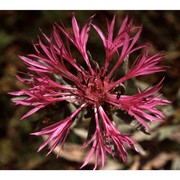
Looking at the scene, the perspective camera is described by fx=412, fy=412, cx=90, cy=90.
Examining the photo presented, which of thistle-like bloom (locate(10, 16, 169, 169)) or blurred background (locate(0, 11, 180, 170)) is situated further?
blurred background (locate(0, 11, 180, 170))

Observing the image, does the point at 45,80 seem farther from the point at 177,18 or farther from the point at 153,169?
the point at 177,18

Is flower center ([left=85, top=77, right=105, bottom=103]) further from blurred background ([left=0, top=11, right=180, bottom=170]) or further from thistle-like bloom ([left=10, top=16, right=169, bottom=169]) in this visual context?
blurred background ([left=0, top=11, right=180, bottom=170])

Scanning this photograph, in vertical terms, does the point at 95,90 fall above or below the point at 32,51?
below

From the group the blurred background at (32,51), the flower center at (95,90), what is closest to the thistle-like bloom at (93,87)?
the flower center at (95,90)

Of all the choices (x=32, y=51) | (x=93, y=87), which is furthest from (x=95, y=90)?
(x=32, y=51)

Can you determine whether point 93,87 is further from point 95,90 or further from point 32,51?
point 32,51

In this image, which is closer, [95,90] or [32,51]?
[95,90]

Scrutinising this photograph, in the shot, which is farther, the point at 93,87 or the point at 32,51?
the point at 32,51

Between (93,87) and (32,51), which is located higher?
(32,51)

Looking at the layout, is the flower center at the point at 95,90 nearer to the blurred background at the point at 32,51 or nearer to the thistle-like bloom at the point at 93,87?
the thistle-like bloom at the point at 93,87

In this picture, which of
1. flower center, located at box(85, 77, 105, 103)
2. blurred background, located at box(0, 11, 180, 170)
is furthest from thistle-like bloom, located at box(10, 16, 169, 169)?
blurred background, located at box(0, 11, 180, 170)
